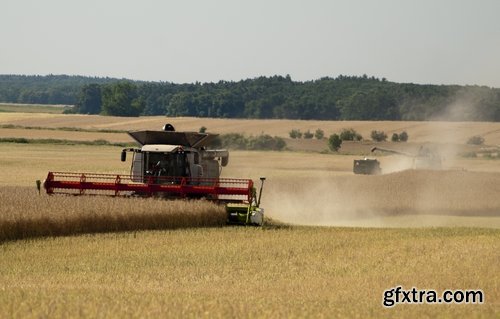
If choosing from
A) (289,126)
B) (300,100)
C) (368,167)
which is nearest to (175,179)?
(368,167)

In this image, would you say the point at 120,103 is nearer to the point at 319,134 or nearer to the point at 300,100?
the point at 300,100

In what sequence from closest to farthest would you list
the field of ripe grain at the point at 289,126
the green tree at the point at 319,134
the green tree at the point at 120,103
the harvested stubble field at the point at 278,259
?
the harvested stubble field at the point at 278,259
the field of ripe grain at the point at 289,126
the green tree at the point at 319,134
the green tree at the point at 120,103

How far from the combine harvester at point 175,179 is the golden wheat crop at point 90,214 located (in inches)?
25.0

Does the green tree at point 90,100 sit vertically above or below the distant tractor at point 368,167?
above

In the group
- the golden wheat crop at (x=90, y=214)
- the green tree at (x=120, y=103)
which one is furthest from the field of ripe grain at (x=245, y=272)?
the green tree at (x=120, y=103)

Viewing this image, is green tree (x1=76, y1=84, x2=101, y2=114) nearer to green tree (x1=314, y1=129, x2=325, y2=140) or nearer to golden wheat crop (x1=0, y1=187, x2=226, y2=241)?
green tree (x1=314, y1=129, x2=325, y2=140)

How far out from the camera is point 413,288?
49.0 feet

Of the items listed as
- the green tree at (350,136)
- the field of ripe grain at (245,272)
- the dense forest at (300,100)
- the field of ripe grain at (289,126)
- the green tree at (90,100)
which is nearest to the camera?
the field of ripe grain at (245,272)

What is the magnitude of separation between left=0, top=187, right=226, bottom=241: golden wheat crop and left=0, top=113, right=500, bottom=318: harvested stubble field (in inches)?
2.8

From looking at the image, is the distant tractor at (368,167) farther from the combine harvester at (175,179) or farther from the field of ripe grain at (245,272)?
the field of ripe grain at (245,272)

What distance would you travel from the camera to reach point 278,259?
1892cm

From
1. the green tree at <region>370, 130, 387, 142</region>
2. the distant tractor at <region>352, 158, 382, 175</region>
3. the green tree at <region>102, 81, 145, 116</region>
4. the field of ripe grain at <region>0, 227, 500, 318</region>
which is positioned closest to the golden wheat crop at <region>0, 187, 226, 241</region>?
the field of ripe grain at <region>0, 227, 500, 318</region>

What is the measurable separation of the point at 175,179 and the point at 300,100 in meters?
127

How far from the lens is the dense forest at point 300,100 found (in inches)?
5172
